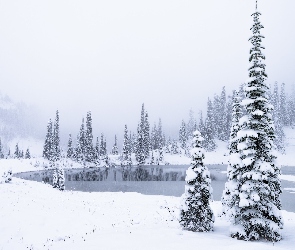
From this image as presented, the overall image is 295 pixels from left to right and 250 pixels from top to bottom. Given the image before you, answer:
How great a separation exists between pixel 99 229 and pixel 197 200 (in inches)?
246

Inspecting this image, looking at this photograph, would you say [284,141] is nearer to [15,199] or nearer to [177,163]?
[177,163]

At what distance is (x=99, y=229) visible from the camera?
662 inches

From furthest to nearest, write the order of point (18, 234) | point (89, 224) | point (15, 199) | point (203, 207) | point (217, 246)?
point (15, 199)
point (89, 224)
point (18, 234)
point (203, 207)
point (217, 246)

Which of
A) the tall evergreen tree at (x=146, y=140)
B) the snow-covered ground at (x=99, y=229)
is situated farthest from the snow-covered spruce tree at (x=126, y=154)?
the snow-covered ground at (x=99, y=229)

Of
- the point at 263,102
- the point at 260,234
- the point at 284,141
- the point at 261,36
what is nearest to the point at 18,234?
the point at 260,234

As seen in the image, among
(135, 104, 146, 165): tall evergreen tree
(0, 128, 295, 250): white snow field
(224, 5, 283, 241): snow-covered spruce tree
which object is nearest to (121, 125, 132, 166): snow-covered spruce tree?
(135, 104, 146, 165): tall evergreen tree

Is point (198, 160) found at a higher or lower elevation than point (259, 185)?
higher

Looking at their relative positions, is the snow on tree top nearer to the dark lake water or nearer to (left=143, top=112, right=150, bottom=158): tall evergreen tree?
the dark lake water

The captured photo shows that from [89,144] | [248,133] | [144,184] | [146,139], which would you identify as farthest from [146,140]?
[248,133]

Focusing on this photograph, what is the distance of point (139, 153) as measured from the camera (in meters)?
115

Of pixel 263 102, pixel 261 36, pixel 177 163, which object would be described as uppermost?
pixel 261 36

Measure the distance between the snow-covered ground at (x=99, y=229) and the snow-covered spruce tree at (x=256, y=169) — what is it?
83 cm

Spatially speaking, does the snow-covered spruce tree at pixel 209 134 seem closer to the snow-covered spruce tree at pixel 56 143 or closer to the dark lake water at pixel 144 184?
the dark lake water at pixel 144 184

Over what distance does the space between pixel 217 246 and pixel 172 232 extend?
3.29 metres
